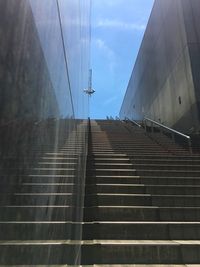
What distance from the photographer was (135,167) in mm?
8180

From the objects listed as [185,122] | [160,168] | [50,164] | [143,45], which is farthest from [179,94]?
[50,164]

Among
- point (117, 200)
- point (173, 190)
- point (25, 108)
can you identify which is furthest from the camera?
point (173, 190)

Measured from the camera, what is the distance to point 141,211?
218 inches

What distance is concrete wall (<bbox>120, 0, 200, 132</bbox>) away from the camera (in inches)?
631

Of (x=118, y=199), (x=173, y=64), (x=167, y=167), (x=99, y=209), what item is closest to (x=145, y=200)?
(x=118, y=199)

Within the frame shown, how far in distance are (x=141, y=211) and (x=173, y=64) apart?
46.6ft

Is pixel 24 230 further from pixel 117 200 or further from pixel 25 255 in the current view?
pixel 117 200

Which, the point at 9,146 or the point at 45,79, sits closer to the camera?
the point at 9,146

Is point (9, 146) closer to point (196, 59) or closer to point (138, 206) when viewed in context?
point (138, 206)

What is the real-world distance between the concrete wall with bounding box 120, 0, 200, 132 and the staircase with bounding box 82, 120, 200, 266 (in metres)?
7.46

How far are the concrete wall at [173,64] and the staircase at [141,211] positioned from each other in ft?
24.5

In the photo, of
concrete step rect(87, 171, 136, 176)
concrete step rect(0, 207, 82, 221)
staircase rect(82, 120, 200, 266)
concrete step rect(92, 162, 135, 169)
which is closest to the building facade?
concrete step rect(0, 207, 82, 221)

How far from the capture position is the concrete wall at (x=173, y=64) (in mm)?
16031

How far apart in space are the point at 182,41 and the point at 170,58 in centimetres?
213
